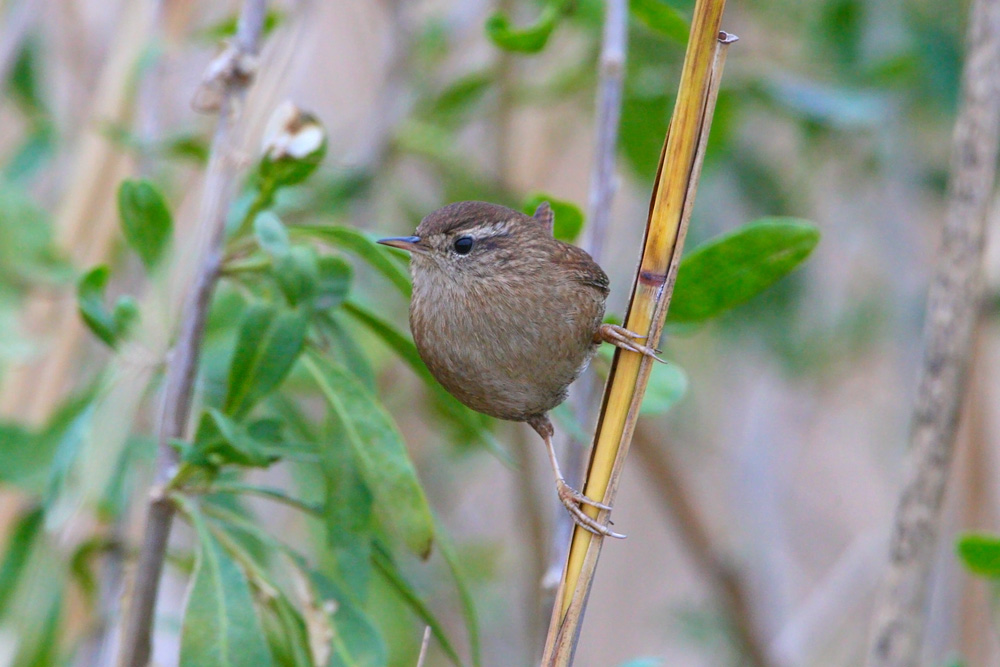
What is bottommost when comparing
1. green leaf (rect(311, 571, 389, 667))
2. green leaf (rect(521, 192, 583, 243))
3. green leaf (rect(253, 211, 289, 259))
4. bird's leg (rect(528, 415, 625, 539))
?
green leaf (rect(311, 571, 389, 667))

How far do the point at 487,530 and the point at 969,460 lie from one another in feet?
7.28

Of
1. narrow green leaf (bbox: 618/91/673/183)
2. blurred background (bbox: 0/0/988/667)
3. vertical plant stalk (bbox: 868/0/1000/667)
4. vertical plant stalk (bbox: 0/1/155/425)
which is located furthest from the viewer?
narrow green leaf (bbox: 618/91/673/183)

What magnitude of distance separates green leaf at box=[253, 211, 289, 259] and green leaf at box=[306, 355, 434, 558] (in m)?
0.22

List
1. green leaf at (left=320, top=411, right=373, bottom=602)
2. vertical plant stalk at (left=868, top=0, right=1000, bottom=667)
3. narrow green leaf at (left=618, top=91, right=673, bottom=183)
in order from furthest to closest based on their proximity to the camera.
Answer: narrow green leaf at (left=618, top=91, right=673, bottom=183)
vertical plant stalk at (left=868, top=0, right=1000, bottom=667)
green leaf at (left=320, top=411, right=373, bottom=602)

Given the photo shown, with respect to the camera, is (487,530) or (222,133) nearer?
(222,133)

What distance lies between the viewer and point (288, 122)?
4.25 ft

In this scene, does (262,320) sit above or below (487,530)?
above

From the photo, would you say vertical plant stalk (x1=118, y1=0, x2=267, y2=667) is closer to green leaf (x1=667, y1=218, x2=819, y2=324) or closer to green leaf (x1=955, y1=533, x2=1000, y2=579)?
green leaf (x1=667, y1=218, x2=819, y2=324)

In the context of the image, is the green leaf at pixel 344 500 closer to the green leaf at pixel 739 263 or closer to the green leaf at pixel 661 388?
the green leaf at pixel 661 388

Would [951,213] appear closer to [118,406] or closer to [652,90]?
[652,90]

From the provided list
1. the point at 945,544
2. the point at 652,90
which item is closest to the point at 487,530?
the point at 945,544

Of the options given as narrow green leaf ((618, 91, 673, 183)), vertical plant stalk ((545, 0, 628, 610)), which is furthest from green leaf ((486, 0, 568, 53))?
narrow green leaf ((618, 91, 673, 183))

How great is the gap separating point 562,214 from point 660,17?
1.12 ft

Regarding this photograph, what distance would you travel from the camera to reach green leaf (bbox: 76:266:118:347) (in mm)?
1374
